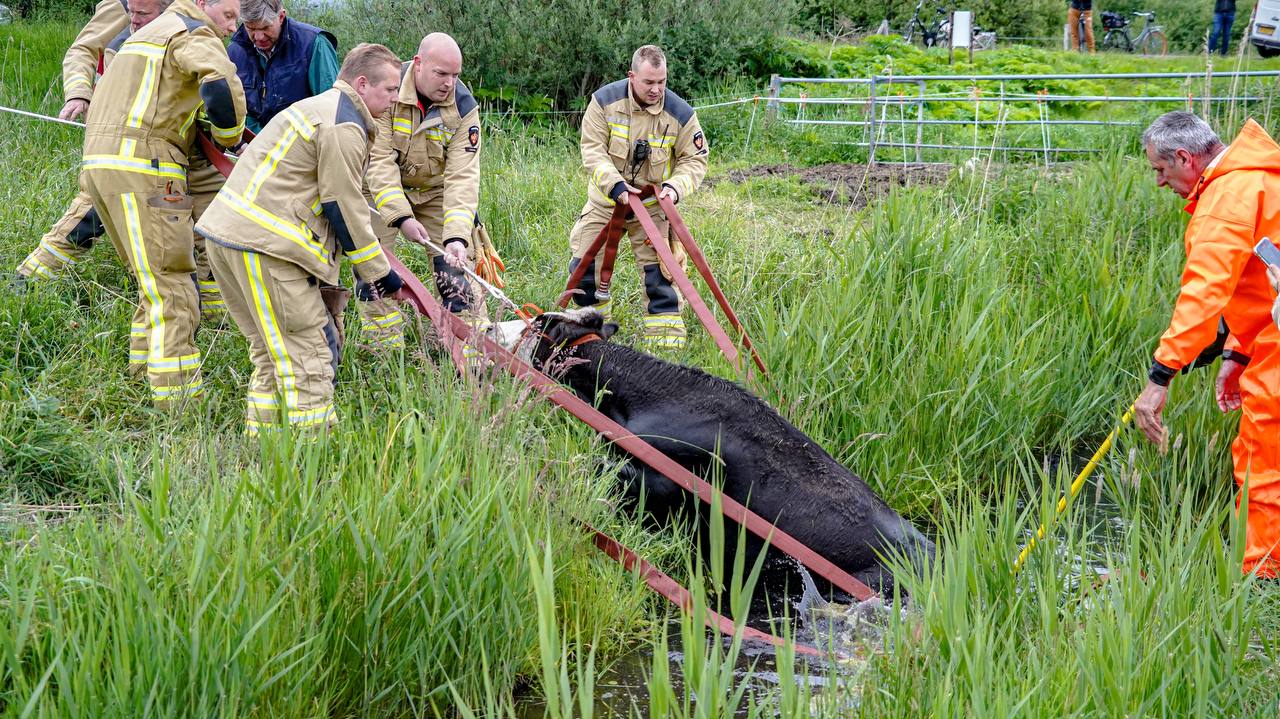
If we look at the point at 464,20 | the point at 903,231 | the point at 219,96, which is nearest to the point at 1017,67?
the point at 464,20

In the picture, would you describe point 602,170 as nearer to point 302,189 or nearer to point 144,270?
point 302,189

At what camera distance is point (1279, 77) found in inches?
350

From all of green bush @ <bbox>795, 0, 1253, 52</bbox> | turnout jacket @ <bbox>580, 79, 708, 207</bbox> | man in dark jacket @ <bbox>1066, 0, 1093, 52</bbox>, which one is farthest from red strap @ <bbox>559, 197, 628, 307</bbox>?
man in dark jacket @ <bbox>1066, 0, 1093, 52</bbox>

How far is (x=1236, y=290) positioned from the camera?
183 inches

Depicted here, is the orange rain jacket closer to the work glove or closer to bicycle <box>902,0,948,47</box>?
the work glove

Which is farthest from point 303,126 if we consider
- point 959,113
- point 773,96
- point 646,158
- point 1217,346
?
point 959,113

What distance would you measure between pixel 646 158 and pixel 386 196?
6.06 ft

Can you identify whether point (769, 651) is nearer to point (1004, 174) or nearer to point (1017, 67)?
point (1004, 174)

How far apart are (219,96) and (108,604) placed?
10.5 ft

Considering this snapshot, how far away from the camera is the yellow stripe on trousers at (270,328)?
15.7ft

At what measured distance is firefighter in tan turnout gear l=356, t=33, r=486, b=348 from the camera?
616cm

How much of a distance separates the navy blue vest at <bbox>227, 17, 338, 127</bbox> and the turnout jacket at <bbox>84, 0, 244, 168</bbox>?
3.81ft

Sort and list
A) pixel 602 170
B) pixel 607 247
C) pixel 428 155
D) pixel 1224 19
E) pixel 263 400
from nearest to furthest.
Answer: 1. pixel 263 400
2. pixel 607 247
3. pixel 428 155
4. pixel 602 170
5. pixel 1224 19

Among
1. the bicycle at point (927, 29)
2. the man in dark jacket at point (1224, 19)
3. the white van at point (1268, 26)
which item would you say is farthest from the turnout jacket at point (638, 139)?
the bicycle at point (927, 29)
